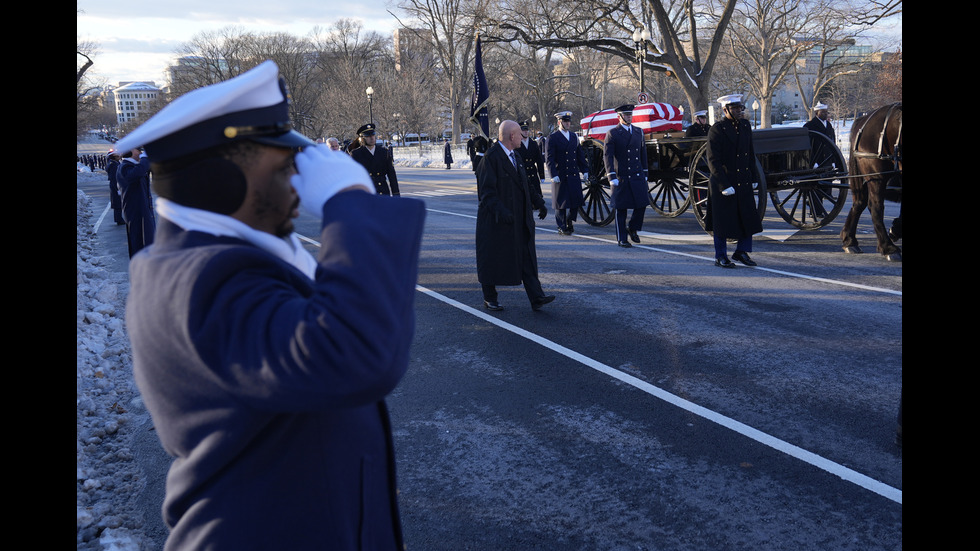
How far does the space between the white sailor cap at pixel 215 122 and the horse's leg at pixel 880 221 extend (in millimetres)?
8940

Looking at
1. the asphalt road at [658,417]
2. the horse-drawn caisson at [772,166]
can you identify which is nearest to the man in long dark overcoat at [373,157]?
the horse-drawn caisson at [772,166]

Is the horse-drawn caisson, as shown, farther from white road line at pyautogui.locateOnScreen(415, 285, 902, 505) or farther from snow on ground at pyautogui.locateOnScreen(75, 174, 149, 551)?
snow on ground at pyautogui.locateOnScreen(75, 174, 149, 551)

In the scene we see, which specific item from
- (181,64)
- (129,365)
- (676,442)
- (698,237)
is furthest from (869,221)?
Result: (181,64)

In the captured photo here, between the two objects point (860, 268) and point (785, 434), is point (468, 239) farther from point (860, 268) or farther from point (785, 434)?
point (785, 434)

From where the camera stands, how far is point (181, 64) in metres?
81.9

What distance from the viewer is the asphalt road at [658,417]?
10.9 ft

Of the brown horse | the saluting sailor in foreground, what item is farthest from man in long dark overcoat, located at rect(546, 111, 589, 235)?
the saluting sailor in foreground

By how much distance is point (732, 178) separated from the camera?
888 centimetres

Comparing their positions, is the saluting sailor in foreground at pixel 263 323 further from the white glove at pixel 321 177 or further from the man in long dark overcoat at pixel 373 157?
the man in long dark overcoat at pixel 373 157

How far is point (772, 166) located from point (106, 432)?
9.52m

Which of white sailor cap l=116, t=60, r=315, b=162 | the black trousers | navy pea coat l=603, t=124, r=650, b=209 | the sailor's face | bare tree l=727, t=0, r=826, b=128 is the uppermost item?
bare tree l=727, t=0, r=826, b=128

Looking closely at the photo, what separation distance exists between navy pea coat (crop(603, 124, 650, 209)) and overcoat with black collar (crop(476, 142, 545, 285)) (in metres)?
3.88

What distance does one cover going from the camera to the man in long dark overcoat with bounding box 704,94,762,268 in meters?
8.73
